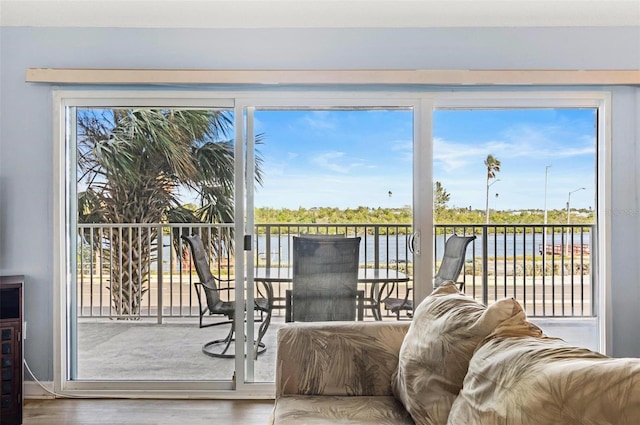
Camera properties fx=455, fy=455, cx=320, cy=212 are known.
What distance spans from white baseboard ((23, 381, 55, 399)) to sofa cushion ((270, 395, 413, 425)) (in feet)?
6.60

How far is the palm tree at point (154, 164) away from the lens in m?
3.16

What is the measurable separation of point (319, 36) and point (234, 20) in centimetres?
56

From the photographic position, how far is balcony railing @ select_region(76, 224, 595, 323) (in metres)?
3.13

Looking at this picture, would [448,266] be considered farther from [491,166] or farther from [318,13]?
[318,13]

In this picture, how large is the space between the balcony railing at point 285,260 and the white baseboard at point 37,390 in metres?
0.48

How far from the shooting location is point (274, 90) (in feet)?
9.97

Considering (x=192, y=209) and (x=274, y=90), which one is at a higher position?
(x=274, y=90)

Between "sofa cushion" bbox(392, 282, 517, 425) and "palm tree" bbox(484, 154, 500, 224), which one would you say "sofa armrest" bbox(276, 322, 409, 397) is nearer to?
"sofa cushion" bbox(392, 282, 517, 425)

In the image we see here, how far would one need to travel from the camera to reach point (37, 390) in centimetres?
302

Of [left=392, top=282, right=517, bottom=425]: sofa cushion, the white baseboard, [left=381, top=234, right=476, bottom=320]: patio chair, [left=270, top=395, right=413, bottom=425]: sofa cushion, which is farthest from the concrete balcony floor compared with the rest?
[left=392, top=282, right=517, bottom=425]: sofa cushion

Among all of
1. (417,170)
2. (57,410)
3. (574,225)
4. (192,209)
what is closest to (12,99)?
(192,209)

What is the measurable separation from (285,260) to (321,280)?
11.2 inches

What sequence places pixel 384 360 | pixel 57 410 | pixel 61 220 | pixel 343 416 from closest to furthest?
pixel 343 416 → pixel 384 360 → pixel 57 410 → pixel 61 220

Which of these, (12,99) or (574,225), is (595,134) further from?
(12,99)
